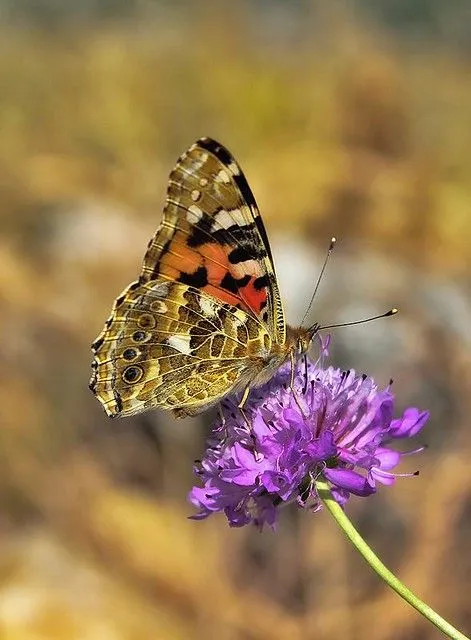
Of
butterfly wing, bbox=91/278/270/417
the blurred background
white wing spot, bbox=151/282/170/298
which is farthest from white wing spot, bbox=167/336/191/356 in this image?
the blurred background

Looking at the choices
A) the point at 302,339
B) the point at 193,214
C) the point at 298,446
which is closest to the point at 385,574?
the point at 298,446

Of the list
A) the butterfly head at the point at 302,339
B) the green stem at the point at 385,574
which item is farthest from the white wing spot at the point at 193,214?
the green stem at the point at 385,574

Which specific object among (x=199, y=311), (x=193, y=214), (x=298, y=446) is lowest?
(x=298, y=446)

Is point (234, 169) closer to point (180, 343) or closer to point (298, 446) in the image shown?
point (180, 343)

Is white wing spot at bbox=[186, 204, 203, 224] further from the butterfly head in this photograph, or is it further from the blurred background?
the blurred background

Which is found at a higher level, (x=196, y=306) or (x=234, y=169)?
A: (x=234, y=169)

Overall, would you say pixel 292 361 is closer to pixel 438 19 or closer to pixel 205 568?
pixel 205 568

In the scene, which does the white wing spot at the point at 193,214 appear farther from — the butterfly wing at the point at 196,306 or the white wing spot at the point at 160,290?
the white wing spot at the point at 160,290
